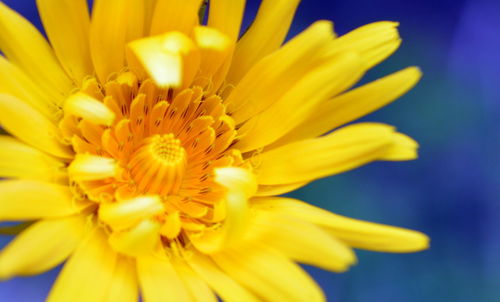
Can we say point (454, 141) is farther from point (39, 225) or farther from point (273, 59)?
point (39, 225)

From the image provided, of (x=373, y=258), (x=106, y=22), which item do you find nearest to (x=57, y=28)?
(x=106, y=22)

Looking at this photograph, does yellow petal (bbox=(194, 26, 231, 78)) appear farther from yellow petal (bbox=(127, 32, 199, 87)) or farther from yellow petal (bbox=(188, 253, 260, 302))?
yellow petal (bbox=(188, 253, 260, 302))

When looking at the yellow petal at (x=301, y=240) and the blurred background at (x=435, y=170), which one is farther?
the blurred background at (x=435, y=170)

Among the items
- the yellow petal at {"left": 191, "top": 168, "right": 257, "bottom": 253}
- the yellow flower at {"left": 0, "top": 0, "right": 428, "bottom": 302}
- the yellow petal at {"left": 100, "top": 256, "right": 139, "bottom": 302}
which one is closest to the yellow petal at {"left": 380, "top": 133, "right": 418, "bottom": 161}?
the yellow flower at {"left": 0, "top": 0, "right": 428, "bottom": 302}

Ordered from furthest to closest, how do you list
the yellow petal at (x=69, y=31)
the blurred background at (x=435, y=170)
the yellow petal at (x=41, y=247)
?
the blurred background at (x=435, y=170)
the yellow petal at (x=69, y=31)
the yellow petal at (x=41, y=247)

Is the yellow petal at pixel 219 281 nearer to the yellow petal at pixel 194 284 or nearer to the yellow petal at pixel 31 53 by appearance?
the yellow petal at pixel 194 284

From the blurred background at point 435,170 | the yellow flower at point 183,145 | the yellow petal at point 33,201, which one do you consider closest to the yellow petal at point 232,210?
the yellow flower at point 183,145

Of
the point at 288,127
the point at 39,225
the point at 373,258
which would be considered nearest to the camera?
the point at 39,225
